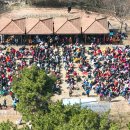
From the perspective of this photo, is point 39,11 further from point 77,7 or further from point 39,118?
point 39,118

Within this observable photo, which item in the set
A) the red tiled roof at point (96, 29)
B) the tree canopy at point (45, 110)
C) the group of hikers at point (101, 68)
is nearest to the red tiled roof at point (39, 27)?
the group of hikers at point (101, 68)

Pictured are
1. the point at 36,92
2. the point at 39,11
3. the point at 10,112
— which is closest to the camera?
the point at 36,92

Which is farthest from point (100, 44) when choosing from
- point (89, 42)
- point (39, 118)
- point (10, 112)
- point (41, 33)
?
point (39, 118)

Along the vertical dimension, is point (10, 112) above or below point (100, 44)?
below

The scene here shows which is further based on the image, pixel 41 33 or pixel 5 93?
pixel 41 33

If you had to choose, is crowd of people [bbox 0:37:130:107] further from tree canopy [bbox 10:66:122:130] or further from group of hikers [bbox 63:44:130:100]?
tree canopy [bbox 10:66:122:130]

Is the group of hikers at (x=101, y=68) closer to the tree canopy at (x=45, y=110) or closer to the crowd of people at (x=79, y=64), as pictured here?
the crowd of people at (x=79, y=64)

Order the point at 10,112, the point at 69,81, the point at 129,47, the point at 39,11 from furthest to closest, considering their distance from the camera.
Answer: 1. the point at 39,11
2. the point at 129,47
3. the point at 69,81
4. the point at 10,112

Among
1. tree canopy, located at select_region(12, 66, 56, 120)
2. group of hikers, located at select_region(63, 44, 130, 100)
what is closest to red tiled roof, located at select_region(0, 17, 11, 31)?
group of hikers, located at select_region(63, 44, 130, 100)
